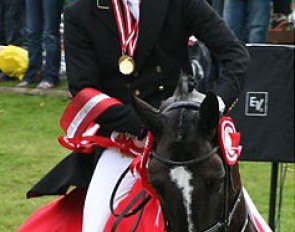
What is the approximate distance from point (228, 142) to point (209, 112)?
0.21m

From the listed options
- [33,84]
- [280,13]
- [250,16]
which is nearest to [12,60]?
[250,16]

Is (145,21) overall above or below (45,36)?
above

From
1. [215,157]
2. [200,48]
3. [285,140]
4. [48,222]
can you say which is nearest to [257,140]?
[285,140]

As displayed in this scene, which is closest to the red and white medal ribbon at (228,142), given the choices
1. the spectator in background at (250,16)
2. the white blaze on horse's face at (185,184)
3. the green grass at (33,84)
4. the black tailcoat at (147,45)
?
the white blaze on horse's face at (185,184)

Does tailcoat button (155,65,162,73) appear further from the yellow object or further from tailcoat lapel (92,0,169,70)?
the yellow object

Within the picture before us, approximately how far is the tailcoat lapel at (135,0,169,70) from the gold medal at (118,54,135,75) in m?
0.04

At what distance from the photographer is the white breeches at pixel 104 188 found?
14.8 ft

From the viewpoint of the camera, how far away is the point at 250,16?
986 centimetres

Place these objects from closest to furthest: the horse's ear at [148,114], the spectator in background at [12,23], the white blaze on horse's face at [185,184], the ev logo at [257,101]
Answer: the white blaze on horse's face at [185,184] < the horse's ear at [148,114] < the ev logo at [257,101] < the spectator in background at [12,23]

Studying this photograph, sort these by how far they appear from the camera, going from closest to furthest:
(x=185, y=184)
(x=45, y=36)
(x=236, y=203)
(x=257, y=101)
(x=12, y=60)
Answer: (x=185, y=184)
(x=236, y=203)
(x=12, y=60)
(x=257, y=101)
(x=45, y=36)

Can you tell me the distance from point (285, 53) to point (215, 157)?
226 cm

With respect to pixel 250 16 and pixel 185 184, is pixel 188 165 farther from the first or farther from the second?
pixel 250 16

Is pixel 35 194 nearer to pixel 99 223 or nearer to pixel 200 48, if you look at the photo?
pixel 99 223

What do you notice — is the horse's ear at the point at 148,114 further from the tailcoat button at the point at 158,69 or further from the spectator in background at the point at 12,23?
the spectator in background at the point at 12,23
